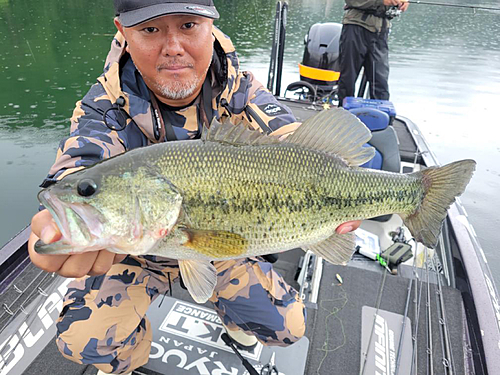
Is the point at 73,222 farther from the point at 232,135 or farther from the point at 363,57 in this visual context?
the point at 363,57

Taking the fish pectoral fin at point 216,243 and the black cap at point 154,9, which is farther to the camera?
the black cap at point 154,9

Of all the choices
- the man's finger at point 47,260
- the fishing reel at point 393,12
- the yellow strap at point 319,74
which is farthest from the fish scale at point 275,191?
the yellow strap at point 319,74

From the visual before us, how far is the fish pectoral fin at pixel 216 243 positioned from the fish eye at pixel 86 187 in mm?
386

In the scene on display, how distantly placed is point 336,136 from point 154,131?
1.01 m

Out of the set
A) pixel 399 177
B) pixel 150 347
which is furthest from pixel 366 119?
pixel 150 347

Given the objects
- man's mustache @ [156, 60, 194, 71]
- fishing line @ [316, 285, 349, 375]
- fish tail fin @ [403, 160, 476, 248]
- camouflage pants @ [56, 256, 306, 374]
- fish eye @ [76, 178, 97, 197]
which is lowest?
fishing line @ [316, 285, 349, 375]

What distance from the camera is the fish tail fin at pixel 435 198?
5.34 ft

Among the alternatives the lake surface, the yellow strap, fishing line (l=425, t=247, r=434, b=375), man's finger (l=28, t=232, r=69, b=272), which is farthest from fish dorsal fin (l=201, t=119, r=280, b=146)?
Result: the yellow strap

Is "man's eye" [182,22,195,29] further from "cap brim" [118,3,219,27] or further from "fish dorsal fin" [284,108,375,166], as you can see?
"fish dorsal fin" [284,108,375,166]

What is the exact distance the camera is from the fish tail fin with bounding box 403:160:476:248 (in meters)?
1.63

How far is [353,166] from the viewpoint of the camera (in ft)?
5.62

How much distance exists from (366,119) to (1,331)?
3743mm

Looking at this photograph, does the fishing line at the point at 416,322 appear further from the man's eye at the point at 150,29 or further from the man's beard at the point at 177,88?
the man's eye at the point at 150,29

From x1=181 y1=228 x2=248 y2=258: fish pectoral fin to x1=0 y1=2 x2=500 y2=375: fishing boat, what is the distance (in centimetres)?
103
